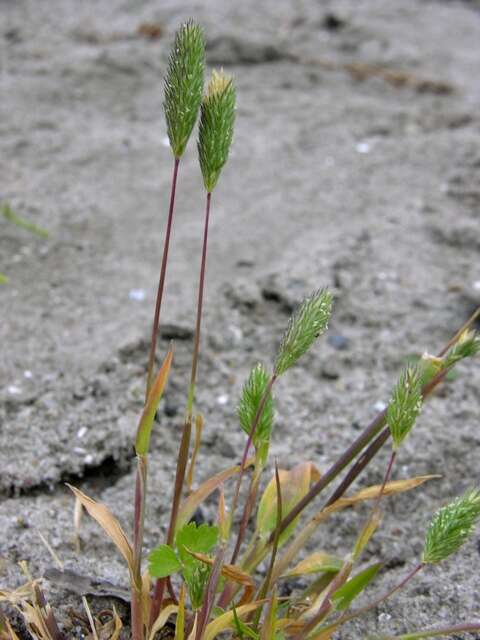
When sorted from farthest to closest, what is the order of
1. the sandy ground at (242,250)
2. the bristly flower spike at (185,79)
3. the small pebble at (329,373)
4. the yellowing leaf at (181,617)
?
the small pebble at (329,373)
the sandy ground at (242,250)
the yellowing leaf at (181,617)
the bristly flower spike at (185,79)

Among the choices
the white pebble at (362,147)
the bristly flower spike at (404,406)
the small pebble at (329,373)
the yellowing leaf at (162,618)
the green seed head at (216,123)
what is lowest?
the small pebble at (329,373)

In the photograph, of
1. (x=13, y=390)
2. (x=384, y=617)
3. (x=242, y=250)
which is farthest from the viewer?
(x=242, y=250)

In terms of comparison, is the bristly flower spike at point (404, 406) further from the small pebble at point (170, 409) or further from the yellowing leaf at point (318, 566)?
the small pebble at point (170, 409)

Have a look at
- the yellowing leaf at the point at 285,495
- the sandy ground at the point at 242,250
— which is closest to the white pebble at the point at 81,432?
the sandy ground at the point at 242,250

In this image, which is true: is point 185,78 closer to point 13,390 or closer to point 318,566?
point 318,566

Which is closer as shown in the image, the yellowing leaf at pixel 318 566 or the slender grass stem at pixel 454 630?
the slender grass stem at pixel 454 630

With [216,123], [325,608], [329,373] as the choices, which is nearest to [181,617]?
[325,608]
